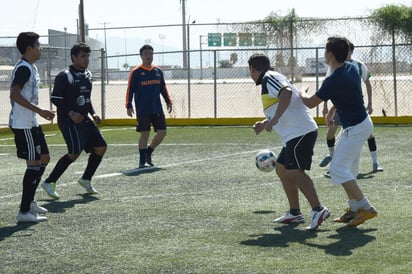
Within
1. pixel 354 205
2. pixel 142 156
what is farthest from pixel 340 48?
pixel 142 156

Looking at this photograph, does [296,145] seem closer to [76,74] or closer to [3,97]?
[76,74]

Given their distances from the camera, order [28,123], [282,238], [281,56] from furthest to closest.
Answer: [281,56] < [28,123] < [282,238]

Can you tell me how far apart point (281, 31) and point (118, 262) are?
21.9 m

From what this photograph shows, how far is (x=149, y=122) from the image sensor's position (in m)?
15.0

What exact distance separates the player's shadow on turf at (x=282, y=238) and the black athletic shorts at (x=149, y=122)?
677 centimetres

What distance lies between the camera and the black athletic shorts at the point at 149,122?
49.1ft

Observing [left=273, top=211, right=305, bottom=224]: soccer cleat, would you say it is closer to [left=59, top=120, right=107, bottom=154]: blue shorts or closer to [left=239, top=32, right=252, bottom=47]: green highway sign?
[left=59, top=120, right=107, bottom=154]: blue shorts

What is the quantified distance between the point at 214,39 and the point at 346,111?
20.3m

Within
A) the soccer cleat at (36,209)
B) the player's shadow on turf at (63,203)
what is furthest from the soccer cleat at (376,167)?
the soccer cleat at (36,209)

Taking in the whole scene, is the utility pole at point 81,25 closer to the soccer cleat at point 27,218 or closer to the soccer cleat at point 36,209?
the soccer cleat at point 36,209

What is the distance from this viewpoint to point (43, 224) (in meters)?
9.15

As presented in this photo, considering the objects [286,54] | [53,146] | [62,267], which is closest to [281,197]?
[62,267]

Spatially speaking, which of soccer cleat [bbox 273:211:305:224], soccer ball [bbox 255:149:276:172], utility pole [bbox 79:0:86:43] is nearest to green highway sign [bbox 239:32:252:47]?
utility pole [bbox 79:0:86:43]

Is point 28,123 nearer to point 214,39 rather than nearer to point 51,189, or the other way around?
point 51,189
